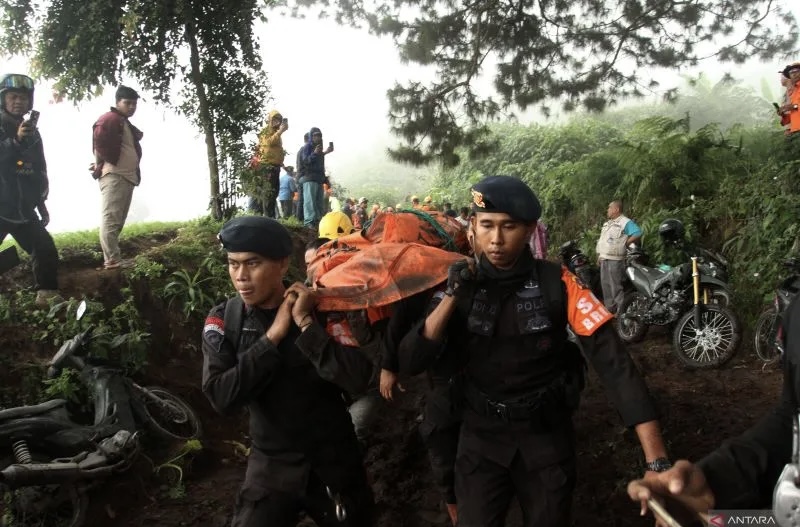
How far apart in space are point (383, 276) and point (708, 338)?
4.62 metres

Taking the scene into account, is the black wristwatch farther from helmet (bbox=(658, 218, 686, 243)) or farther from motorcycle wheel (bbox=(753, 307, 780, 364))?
helmet (bbox=(658, 218, 686, 243))

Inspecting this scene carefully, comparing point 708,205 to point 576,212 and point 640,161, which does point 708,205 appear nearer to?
point 640,161

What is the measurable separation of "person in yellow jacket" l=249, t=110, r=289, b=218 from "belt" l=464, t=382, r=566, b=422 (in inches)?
244

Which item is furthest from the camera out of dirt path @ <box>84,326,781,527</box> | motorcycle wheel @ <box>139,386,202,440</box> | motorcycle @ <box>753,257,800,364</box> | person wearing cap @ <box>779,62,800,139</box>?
person wearing cap @ <box>779,62,800,139</box>

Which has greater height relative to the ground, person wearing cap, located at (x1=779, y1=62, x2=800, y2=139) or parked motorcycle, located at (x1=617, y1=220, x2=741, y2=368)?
person wearing cap, located at (x1=779, y1=62, x2=800, y2=139)

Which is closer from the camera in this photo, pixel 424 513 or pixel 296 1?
pixel 424 513

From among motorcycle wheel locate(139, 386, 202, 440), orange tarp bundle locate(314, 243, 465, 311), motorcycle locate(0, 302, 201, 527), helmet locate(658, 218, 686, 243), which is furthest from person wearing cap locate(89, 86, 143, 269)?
helmet locate(658, 218, 686, 243)

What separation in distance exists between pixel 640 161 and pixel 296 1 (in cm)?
660

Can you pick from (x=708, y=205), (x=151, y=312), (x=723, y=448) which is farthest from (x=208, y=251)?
(x=708, y=205)

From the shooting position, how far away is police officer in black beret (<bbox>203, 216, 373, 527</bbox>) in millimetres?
2141

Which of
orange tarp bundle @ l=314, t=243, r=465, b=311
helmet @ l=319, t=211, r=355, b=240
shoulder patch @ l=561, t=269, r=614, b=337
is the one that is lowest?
shoulder patch @ l=561, t=269, r=614, b=337

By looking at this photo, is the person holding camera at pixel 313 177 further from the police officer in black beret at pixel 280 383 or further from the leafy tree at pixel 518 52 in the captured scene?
the police officer in black beret at pixel 280 383

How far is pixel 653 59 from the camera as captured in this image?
336 inches

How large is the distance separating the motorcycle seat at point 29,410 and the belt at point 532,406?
2.93 metres
